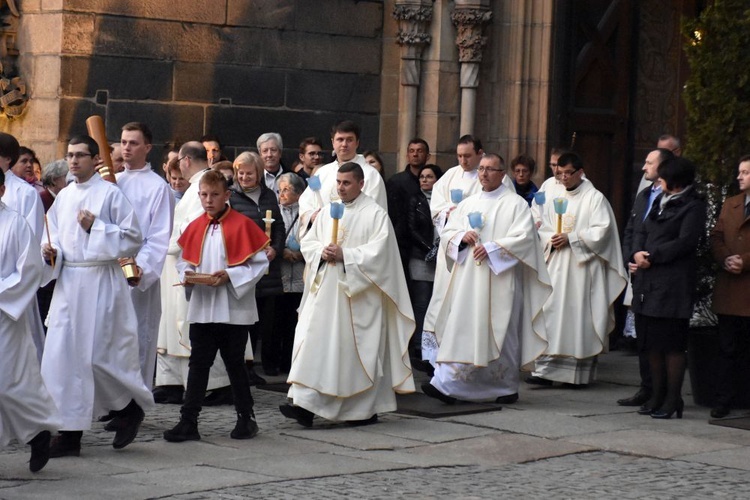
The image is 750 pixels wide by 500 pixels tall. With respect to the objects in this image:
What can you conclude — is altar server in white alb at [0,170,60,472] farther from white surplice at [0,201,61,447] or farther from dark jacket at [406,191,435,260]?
dark jacket at [406,191,435,260]

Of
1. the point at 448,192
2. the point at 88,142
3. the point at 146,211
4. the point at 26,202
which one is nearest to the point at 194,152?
the point at 146,211

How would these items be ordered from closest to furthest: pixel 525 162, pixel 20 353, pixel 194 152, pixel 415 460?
pixel 20 353 → pixel 415 460 → pixel 194 152 → pixel 525 162

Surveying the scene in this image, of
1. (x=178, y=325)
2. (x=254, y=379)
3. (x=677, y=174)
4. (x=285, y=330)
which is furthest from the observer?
(x=285, y=330)

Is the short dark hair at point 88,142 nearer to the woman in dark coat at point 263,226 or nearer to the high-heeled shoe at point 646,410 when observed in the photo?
the woman in dark coat at point 263,226

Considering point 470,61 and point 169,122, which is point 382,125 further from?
point 169,122

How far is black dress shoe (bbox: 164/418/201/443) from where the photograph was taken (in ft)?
27.8

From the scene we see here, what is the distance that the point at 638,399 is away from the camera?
34.8 feet

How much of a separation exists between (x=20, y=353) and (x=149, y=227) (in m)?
2.09

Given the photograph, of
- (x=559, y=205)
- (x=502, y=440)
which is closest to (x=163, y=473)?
(x=502, y=440)

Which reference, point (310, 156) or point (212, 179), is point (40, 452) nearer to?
point (212, 179)

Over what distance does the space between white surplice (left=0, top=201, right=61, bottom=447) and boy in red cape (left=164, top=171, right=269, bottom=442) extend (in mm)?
1261

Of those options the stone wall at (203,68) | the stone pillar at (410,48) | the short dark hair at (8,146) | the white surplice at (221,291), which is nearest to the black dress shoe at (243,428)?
the white surplice at (221,291)

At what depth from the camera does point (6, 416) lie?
7316mm

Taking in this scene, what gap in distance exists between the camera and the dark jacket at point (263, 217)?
34.9ft
